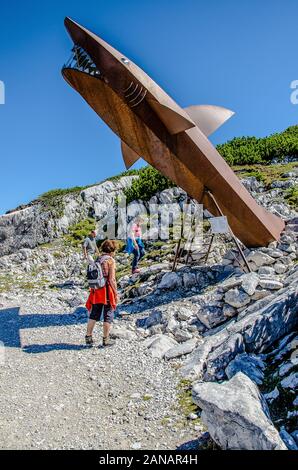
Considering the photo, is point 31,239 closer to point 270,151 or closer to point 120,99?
point 120,99

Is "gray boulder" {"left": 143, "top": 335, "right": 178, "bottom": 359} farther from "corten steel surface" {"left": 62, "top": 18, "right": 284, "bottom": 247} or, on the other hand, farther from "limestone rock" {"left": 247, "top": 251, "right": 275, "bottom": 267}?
"corten steel surface" {"left": 62, "top": 18, "right": 284, "bottom": 247}

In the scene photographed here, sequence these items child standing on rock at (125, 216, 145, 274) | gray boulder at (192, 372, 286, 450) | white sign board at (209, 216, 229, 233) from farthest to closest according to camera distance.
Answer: child standing on rock at (125, 216, 145, 274)
white sign board at (209, 216, 229, 233)
gray boulder at (192, 372, 286, 450)

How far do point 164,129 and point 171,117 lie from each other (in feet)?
1.27

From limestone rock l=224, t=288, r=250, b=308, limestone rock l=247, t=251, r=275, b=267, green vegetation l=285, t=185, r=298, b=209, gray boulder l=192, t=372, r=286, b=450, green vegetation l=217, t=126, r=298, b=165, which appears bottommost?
gray boulder l=192, t=372, r=286, b=450

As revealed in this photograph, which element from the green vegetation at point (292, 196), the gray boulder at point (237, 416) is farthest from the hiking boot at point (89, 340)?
the green vegetation at point (292, 196)

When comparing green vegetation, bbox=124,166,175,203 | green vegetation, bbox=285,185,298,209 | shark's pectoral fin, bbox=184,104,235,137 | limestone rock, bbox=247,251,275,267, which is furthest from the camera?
green vegetation, bbox=124,166,175,203

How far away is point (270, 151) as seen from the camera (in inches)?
1038

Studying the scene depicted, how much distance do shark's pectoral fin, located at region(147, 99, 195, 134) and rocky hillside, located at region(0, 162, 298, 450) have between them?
11.8 ft

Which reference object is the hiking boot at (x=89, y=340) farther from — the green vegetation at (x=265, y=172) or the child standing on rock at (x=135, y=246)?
the green vegetation at (x=265, y=172)

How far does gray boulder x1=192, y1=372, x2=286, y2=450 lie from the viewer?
307 centimetres

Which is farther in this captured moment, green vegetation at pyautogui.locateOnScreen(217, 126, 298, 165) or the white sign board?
green vegetation at pyautogui.locateOnScreen(217, 126, 298, 165)

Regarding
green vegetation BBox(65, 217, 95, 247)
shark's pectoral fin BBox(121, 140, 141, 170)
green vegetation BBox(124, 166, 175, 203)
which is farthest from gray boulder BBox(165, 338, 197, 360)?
green vegetation BBox(124, 166, 175, 203)

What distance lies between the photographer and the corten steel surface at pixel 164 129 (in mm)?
7742

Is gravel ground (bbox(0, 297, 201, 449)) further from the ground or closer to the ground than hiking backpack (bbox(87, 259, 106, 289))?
closer to the ground
